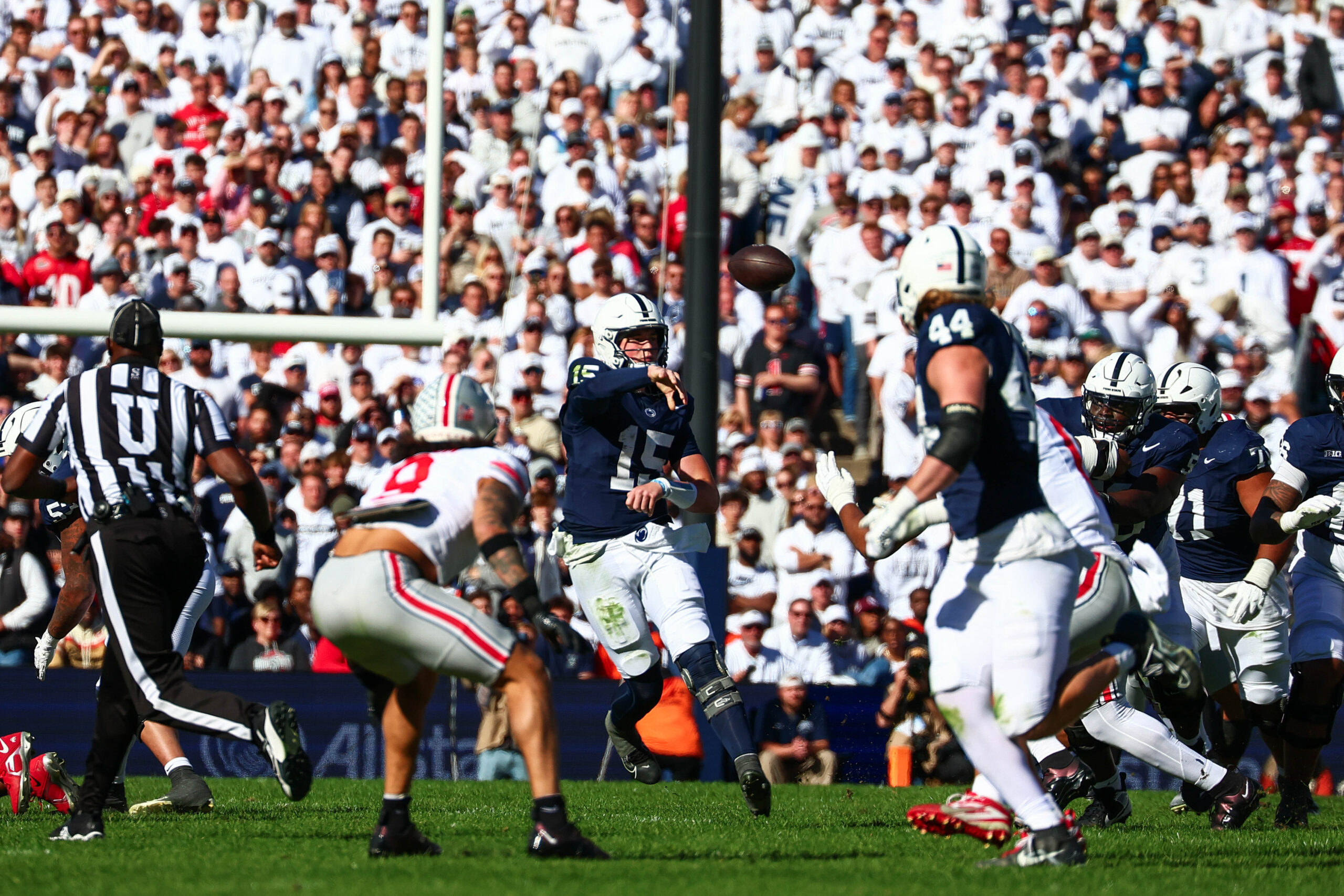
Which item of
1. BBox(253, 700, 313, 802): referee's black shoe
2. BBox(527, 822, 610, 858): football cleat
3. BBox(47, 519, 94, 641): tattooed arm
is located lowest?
BBox(527, 822, 610, 858): football cleat

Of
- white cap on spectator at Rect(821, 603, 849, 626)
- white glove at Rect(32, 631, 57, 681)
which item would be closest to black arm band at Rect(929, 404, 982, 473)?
white glove at Rect(32, 631, 57, 681)

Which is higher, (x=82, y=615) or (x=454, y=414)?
(x=454, y=414)

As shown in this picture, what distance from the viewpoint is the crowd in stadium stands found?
12.8 m

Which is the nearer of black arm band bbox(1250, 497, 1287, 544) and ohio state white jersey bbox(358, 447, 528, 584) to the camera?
ohio state white jersey bbox(358, 447, 528, 584)

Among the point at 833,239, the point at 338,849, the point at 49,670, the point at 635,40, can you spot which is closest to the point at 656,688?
the point at 338,849

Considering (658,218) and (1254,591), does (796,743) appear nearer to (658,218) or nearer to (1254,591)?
(1254,591)

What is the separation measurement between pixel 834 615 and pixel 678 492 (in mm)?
4817

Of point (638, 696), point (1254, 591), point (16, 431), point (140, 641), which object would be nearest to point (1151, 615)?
point (1254, 591)

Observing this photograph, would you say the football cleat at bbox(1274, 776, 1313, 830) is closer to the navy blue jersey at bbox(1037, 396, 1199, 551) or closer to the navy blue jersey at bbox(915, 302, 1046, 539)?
the navy blue jersey at bbox(1037, 396, 1199, 551)

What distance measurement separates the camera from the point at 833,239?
14930 mm

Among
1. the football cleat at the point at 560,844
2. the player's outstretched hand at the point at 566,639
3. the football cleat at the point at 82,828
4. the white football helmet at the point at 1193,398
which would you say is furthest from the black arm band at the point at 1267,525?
the football cleat at the point at 82,828

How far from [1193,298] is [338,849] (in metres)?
10.9

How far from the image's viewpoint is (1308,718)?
793 centimetres

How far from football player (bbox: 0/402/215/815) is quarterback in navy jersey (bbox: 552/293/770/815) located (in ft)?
5.62
